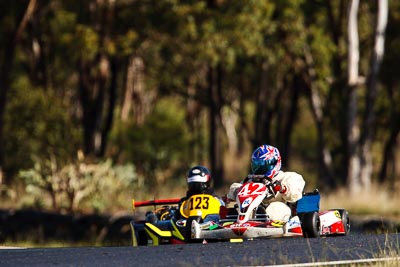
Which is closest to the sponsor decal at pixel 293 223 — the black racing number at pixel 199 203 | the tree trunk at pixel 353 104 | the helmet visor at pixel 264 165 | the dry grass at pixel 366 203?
the helmet visor at pixel 264 165

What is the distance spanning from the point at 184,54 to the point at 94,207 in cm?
902

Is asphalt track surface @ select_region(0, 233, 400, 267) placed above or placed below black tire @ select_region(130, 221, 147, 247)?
below

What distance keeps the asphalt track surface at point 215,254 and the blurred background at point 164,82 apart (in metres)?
17.1

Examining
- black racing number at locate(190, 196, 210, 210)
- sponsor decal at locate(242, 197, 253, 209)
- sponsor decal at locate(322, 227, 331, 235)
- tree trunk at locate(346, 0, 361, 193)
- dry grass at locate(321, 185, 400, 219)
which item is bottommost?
sponsor decal at locate(322, 227, 331, 235)

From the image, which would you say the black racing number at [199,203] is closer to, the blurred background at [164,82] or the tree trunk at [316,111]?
the blurred background at [164,82]

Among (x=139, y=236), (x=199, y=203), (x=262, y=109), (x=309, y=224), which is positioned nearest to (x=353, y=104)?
(x=262, y=109)

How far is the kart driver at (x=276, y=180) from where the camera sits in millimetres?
15820

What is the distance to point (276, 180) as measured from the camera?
16125 millimetres

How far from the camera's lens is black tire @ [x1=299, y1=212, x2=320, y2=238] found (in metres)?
15.6

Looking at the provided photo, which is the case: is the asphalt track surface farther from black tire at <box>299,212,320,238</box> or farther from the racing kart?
black tire at <box>299,212,320,238</box>

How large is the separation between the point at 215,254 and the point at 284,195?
3967mm

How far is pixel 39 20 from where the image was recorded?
42125 mm

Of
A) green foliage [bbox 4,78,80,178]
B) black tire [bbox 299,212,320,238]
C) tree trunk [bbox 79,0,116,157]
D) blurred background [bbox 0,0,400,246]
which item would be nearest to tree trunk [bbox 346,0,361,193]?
blurred background [bbox 0,0,400,246]

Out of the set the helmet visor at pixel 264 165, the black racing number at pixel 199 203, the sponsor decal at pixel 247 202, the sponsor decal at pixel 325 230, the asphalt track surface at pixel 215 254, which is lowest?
the asphalt track surface at pixel 215 254
